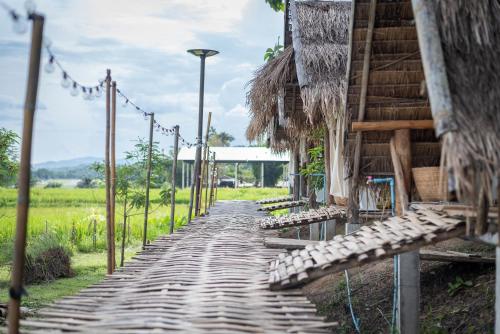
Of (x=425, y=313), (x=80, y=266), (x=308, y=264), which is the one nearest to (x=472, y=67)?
(x=308, y=264)

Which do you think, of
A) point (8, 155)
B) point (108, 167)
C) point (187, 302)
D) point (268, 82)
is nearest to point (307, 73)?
point (268, 82)

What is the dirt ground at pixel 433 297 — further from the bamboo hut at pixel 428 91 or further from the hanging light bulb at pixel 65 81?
the hanging light bulb at pixel 65 81

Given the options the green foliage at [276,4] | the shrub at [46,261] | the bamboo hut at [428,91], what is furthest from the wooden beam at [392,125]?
the green foliage at [276,4]

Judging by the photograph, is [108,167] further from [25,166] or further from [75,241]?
[75,241]

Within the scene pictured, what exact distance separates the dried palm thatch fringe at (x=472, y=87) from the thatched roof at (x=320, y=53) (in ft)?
8.75

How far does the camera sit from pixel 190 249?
6.21m

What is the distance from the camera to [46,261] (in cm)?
918

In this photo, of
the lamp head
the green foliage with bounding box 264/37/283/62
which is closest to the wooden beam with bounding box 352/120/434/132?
the lamp head

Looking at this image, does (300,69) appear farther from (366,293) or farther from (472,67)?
(472,67)

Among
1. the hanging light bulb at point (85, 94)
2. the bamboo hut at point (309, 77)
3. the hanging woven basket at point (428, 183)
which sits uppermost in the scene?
the bamboo hut at point (309, 77)

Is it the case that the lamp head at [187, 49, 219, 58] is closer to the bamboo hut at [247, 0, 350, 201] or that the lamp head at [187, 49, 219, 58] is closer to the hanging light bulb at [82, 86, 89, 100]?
the bamboo hut at [247, 0, 350, 201]

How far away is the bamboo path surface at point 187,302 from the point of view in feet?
10.9

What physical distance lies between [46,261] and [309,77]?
15.3ft

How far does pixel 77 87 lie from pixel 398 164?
2.60 m
